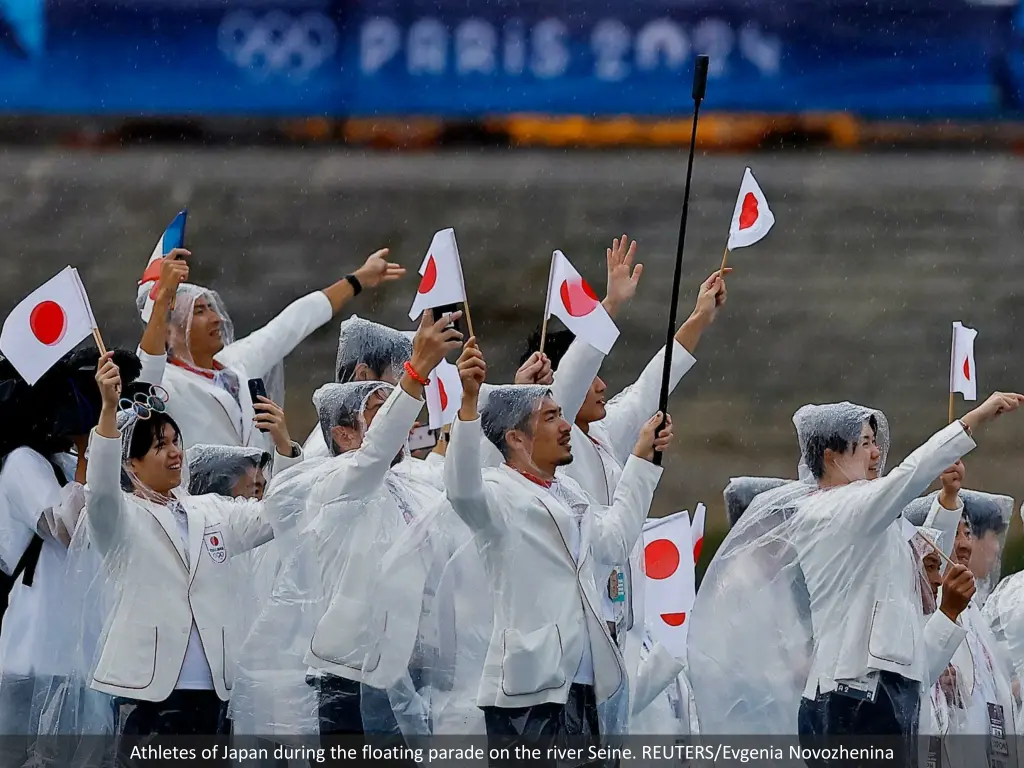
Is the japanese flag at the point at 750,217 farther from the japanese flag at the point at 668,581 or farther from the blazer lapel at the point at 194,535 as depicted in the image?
the blazer lapel at the point at 194,535

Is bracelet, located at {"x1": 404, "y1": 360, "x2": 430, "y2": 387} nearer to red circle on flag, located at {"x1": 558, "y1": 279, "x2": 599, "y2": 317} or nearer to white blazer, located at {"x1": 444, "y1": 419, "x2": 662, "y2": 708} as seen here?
white blazer, located at {"x1": 444, "y1": 419, "x2": 662, "y2": 708}

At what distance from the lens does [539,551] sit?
20.5ft

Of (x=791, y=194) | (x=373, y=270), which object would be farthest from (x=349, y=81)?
(x=373, y=270)

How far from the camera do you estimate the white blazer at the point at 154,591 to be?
6164 mm

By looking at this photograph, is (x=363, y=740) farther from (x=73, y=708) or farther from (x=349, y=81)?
(x=349, y=81)

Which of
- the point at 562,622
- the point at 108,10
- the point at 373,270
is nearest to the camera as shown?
the point at 562,622

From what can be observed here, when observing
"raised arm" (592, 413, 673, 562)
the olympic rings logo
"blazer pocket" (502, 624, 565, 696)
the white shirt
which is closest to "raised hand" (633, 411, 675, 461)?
"raised arm" (592, 413, 673, 562)

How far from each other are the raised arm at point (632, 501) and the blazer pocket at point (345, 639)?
0.76 metres

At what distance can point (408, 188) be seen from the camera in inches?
601

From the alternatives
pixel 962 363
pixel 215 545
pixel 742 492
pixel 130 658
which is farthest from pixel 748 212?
pixel 130 658

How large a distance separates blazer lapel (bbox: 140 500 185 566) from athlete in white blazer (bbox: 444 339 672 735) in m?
0.86

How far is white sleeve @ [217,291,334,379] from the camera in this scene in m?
8.13

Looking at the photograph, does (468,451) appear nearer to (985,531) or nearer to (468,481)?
(468,481)

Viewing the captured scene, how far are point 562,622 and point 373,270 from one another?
2.48 metres
